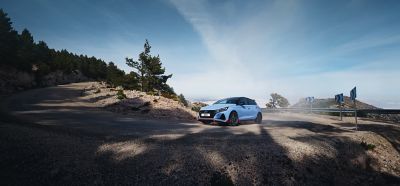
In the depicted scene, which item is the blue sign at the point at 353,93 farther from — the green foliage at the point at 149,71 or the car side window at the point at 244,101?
the green foliage at the point at 149,71

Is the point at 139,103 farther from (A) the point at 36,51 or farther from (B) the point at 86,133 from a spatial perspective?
(A) the point at 36,51

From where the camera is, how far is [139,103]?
20.0m

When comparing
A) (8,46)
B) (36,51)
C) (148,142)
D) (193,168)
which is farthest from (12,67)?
(193,168)

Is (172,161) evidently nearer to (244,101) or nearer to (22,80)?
(244,101)

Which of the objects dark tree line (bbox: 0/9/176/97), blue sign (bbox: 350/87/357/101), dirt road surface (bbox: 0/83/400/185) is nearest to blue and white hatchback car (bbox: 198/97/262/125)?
dirt road surface (bbox: 0/83/400/185)

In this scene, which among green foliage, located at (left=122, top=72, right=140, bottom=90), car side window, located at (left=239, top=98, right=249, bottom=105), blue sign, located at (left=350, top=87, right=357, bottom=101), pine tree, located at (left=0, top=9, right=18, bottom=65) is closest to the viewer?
car side window, located at (left=239, top=98, right=249, bottom=105)

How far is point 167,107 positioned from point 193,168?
14520mm

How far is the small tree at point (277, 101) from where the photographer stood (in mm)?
56469

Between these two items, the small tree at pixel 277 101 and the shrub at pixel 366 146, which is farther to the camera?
the small tree at pixel 277 101

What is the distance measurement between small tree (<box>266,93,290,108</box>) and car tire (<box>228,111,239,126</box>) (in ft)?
147

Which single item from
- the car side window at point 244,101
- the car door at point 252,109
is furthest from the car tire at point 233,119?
the car door at point 252,109

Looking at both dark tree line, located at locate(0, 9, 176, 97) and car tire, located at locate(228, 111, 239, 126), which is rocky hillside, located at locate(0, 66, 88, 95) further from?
car tire, located at locate(228, 111, 239, 126)

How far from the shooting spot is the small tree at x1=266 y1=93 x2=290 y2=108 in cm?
5647

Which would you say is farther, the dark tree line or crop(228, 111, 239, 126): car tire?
the dark tree line
